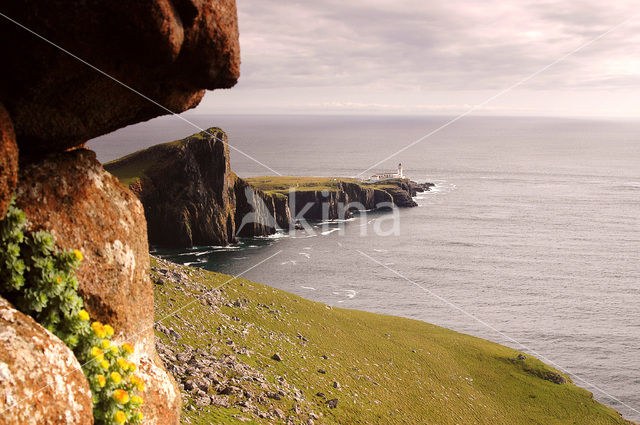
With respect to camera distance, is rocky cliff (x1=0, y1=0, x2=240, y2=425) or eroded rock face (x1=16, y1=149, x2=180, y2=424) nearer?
rocky cliff (x1=0, y1=0, x2=240, y2=425)

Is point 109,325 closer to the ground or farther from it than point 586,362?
farther from it

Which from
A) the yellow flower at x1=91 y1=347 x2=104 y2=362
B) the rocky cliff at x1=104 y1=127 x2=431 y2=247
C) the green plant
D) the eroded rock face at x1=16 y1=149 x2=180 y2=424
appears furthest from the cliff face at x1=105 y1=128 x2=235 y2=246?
the yellow flower at x1=91 y1=347 x2=104 y2=362

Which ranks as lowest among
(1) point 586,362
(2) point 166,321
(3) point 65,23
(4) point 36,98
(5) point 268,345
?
(1) point 586,362

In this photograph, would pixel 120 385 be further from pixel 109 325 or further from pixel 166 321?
pixel 166 321

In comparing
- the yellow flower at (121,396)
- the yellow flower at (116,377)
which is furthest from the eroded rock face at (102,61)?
the yellow flower at (121,396)

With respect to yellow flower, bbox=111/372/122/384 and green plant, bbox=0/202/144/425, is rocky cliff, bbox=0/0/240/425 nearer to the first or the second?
green plant, bbox=0/202/144/425

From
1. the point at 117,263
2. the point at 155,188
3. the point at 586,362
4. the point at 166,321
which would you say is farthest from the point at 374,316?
the point at 155,188

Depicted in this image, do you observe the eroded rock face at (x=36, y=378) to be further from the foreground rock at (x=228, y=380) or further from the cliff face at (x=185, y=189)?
the cliff face at (x=185, y=189)
